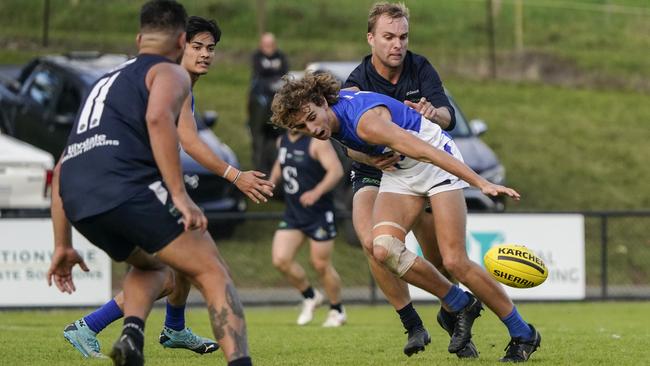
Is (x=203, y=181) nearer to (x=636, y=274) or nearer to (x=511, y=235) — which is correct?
(x=511, y=235)

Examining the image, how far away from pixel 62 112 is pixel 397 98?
10564 millimetres

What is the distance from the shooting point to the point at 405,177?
28.1 ft

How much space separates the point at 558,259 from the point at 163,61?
10793mm

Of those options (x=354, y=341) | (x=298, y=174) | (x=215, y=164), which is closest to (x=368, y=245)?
(x=215, y=164)

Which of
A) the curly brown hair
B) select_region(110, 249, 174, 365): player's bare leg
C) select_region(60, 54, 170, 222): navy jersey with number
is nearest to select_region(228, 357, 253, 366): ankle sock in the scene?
select_region(110, 249, 174, 365): player's bare leg

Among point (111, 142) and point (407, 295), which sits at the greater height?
point (111, 142)

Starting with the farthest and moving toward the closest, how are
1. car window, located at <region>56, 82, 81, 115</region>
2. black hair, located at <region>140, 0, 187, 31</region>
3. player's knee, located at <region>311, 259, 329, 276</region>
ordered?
car window, located at <region>56, 82, 81, 115</region> < player's knee, located at <region>311, 259, 329, 276</region> < black hair, located at <region>140, 0, 187, 31</region>

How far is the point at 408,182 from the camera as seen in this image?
28.1ft

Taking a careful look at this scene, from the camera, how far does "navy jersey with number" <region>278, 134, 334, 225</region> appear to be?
14.0 metres

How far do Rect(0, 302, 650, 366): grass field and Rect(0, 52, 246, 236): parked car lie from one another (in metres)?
3.16

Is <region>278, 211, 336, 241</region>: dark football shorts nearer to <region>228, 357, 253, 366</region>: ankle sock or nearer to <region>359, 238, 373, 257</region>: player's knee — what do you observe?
<region>359, 238, 373, 257</region>: player's knee

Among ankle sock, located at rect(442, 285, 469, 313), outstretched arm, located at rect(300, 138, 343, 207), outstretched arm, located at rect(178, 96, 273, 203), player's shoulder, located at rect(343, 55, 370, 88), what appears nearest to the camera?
outstretched arm, located at rect(178, 96, 273, 203)

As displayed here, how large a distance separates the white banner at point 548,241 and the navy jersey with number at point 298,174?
2.91m

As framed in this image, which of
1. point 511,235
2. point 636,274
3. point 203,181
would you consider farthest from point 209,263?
point 636,274
